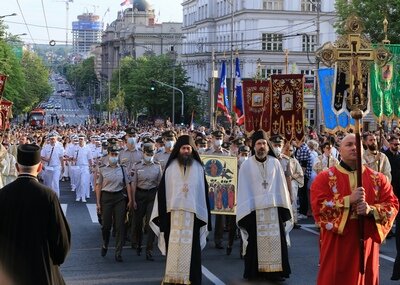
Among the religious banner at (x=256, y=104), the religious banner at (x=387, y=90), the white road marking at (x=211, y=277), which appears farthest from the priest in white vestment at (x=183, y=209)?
the religious banner at (x=387, y=90)

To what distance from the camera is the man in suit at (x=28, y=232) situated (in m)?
7.98

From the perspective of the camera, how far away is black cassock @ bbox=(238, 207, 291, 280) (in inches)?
538

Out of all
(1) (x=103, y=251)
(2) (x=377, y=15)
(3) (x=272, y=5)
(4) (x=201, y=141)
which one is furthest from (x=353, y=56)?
(3) (x=272, y=5)

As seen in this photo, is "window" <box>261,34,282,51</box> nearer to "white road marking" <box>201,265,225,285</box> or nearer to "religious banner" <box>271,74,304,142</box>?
"religious banner" <box>271,74,304,142</box>

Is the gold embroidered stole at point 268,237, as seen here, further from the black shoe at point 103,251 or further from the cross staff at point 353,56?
the cross staff at point 353,56

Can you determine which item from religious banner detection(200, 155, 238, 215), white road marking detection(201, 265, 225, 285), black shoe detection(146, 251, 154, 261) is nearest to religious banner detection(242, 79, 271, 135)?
religious banner detection(200, 155, 238, 215)

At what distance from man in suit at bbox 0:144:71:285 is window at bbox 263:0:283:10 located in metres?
89.1

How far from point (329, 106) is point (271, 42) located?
70.3 metres

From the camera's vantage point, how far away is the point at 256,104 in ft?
85.4

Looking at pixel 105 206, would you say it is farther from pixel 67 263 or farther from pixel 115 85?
pixel 115 85

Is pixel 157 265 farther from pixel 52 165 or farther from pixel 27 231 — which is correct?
pixel 52 165

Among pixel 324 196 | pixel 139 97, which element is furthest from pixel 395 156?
pixel 139 97

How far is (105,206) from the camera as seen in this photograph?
15.9 m

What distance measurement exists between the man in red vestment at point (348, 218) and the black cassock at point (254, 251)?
4.49 m
